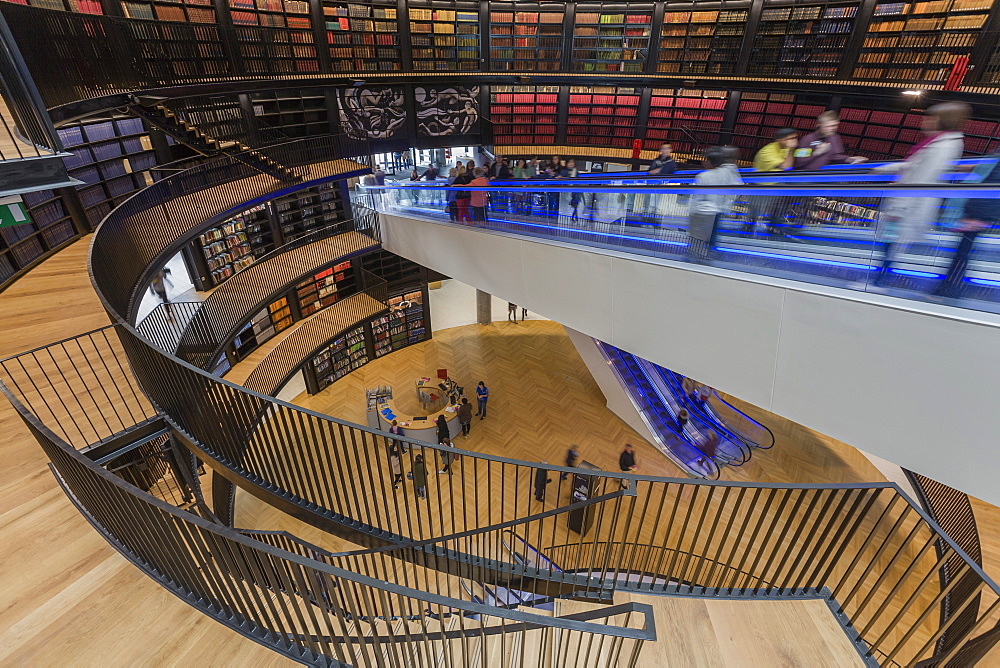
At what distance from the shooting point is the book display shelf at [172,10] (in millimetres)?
7566

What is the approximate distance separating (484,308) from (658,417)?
5.59 m

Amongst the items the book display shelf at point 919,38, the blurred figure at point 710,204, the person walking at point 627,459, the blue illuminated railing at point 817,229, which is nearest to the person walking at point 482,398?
the person walking at point 627,459

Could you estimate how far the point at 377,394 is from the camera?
9.55 meters

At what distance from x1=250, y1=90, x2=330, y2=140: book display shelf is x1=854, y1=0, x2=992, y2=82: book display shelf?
1081 centimetres

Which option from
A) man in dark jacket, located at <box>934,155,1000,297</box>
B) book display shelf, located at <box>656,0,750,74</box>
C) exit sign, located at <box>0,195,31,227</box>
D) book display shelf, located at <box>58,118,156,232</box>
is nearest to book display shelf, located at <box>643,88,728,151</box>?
book display shelf, located at <box>656,0,750,74</box>

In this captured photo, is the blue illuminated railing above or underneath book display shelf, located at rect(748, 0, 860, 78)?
underneath

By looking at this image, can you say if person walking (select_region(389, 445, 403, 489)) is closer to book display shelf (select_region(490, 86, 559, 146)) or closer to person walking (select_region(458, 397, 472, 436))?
person walking (select_region(458, 397, 472, 436))

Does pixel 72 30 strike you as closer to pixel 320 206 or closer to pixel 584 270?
pixel 320 206

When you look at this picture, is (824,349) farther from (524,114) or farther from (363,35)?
(524,114)

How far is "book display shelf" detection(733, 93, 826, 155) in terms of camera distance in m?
10.4

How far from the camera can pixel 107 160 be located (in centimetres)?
772

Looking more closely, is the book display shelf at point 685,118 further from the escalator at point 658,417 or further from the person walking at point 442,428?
the person walking at point 442,428

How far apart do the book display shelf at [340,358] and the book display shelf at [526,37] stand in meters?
7.25

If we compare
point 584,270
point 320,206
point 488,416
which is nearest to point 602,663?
point 584,270
